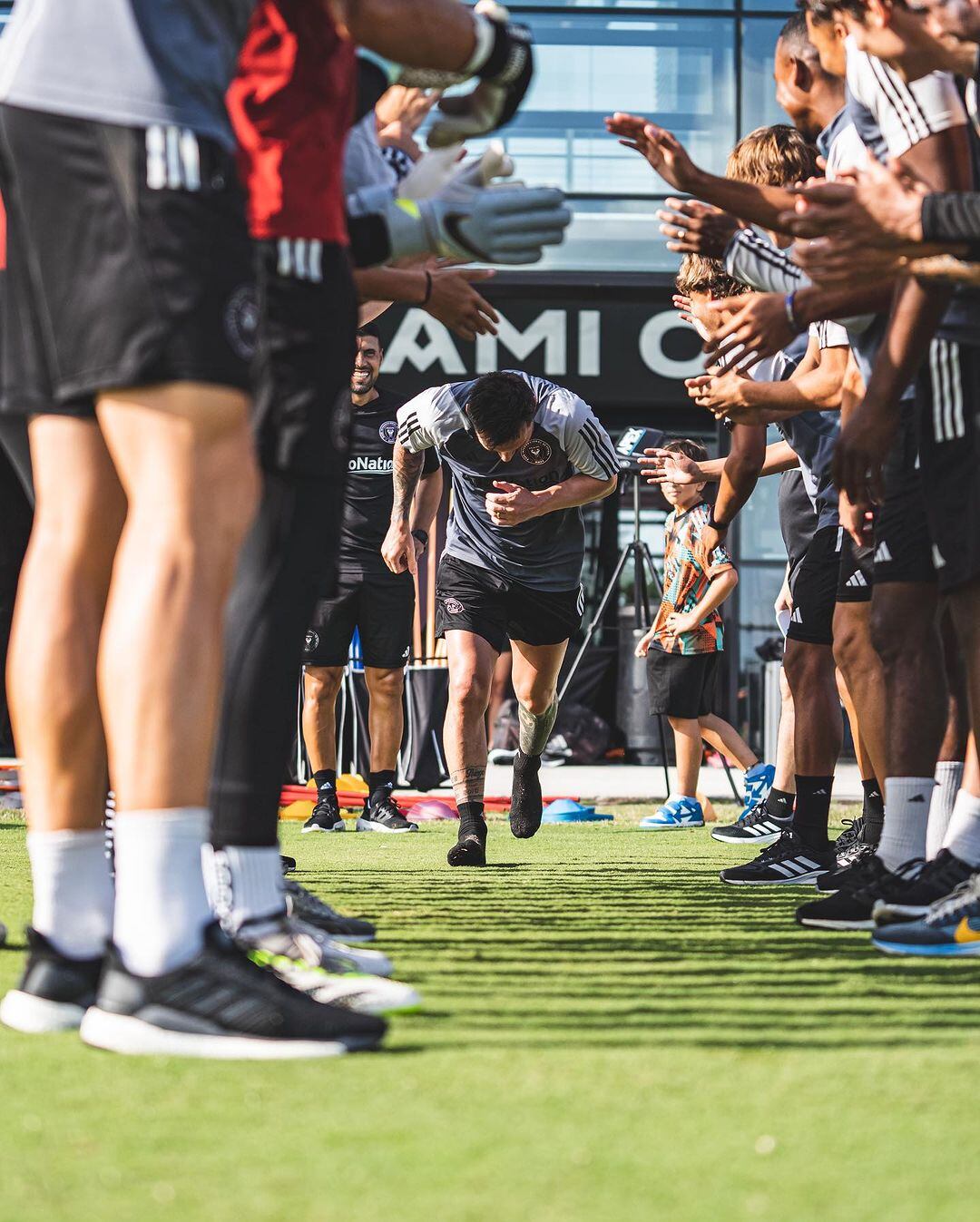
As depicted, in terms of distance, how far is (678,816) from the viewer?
7.43 meters

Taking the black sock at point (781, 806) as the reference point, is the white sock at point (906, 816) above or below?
above

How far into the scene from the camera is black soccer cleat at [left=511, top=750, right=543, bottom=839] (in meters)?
5.93

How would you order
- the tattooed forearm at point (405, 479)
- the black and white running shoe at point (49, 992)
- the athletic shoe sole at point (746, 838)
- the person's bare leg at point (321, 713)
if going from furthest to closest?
the person's bare leg at point (321, 713) < the tattooed forearm at point (405, 479) < the athletic shoe sole at point (746, 838) < the black and white running shoe at point (49, 992)

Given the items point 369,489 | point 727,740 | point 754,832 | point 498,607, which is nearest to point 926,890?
point 498,607

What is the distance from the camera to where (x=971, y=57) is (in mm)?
2561

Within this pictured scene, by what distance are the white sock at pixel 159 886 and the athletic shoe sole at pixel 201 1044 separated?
7cm

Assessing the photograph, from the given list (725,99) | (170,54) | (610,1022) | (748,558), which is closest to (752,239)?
(170,54)

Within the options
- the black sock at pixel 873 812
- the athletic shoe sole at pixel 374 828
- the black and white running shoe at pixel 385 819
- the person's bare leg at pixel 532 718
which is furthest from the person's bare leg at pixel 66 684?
the black and white running shoe at pixel 385 819

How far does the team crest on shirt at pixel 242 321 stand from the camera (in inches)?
75.8

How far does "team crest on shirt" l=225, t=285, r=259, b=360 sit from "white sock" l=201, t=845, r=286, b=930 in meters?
0.74

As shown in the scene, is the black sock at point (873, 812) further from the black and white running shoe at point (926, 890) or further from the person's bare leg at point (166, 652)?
the person's bare leg at point (166, 652)

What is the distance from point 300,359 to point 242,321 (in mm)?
383

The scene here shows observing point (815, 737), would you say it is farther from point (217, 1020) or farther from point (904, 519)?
point (217, 1020)

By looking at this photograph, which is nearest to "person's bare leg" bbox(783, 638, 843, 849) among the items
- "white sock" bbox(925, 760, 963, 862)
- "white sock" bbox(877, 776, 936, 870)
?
"white sock" bbox(925, 760, 963, 862)
